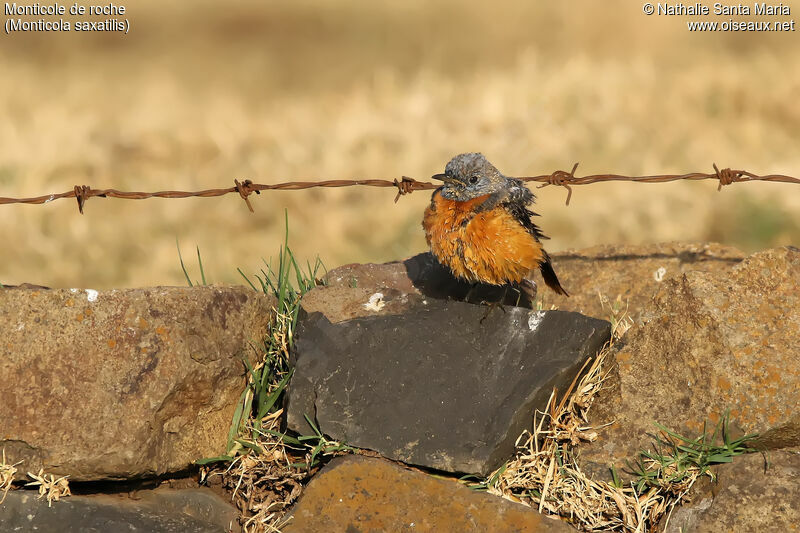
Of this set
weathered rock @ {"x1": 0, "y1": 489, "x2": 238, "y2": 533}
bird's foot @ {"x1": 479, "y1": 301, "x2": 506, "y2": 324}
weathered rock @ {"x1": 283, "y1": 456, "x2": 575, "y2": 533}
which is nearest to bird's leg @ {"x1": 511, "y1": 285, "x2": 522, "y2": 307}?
bird's foot @ {"x1": 479, "y1": 301, "x2": 506, "y2": 324}

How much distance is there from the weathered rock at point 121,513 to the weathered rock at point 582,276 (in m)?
1.23

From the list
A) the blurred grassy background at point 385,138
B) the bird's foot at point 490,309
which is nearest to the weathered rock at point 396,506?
the bird's foot at point 490,309

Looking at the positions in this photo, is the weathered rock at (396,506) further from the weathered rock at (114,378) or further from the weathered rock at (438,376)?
the weathered rock at (114,378)

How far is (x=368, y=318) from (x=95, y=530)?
1608mm

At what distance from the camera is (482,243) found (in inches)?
187

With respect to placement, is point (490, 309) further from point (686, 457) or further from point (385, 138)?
point (385, 138)

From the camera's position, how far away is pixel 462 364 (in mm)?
4555

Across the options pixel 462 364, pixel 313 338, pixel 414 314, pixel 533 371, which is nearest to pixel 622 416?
pixel 533 371

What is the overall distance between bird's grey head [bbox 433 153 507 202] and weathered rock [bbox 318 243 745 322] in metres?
0.61

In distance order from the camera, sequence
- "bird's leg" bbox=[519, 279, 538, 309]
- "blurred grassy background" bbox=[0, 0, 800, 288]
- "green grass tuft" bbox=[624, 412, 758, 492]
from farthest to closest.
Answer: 1. "blurred grassy background" bbox=[0, 0, 800, 288]
2. "bird's leg" bbox=[519, 279, 538, 309]
3. "green grass tuft" bbox=[624, 412, 758, 492]

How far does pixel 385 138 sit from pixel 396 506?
899cm

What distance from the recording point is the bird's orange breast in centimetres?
475

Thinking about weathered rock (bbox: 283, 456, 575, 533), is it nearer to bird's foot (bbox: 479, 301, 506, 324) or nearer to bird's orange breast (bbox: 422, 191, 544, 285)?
bird's foot (bbox: 479, 301, 506, 324)

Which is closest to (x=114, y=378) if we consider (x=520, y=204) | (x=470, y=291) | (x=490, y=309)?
(x=490, y=309)
